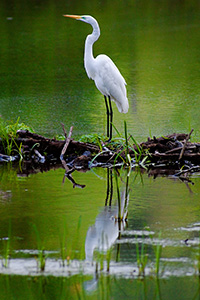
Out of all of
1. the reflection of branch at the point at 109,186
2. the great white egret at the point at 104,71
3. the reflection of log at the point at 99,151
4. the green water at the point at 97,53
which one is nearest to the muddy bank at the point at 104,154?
the reflection of log at the point at 99,151

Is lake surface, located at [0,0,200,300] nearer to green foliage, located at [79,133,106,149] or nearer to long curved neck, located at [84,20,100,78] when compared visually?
green foliage, located at [79,133,106,149]

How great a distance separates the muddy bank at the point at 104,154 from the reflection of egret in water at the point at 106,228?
811 millimetres

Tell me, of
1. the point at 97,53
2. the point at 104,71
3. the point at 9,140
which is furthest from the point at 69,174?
the point at 97,53

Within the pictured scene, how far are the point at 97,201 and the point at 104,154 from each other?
1.05m

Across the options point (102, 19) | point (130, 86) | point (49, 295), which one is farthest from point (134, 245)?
point (102, 19)

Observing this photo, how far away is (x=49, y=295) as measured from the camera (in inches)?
130

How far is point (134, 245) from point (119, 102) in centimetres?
316

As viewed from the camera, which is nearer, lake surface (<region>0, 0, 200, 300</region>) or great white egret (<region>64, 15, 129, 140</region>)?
lake surface (<region>0, 0, 200, 300</region>)

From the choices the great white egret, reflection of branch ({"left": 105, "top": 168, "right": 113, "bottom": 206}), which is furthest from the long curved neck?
reflection of branch ({"left": 105, "top": 168, "right": 113, "bottom": 206})

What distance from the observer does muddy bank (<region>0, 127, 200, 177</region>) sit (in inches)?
221

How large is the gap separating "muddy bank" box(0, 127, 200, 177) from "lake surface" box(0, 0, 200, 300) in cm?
17

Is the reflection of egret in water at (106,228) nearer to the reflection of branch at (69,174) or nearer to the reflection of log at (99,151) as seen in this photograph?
the reflection of branch at (69,174)

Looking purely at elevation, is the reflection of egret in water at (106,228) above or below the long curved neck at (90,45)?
below

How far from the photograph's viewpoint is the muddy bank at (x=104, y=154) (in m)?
5.61
